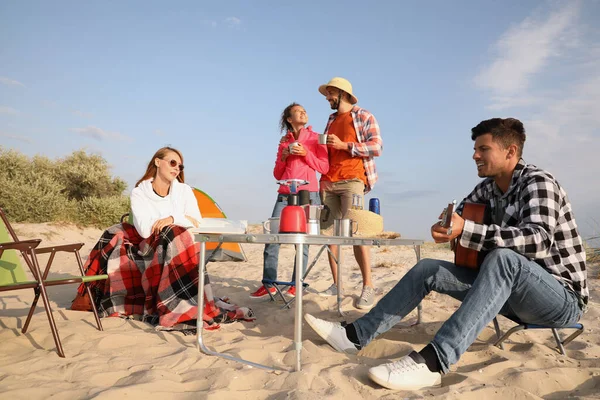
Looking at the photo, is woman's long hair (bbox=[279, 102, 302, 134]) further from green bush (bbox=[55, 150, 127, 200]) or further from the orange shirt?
green bush (bbox=[55, 150, 127, 200])

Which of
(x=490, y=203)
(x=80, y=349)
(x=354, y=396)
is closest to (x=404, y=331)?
(x=490, y=203)

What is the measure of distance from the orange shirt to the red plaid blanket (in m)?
1.51

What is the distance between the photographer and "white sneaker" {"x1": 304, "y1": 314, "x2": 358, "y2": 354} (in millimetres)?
2765

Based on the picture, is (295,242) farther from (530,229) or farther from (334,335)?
(530,229)

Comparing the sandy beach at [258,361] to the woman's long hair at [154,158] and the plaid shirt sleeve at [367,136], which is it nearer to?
the woman's long hair at [154,158]

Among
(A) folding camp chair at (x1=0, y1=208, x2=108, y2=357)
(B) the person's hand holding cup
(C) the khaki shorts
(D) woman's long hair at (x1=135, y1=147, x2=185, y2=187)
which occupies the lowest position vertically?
(A) folding camp chair at (x1=0, y1=208, x2=108, y2=357)

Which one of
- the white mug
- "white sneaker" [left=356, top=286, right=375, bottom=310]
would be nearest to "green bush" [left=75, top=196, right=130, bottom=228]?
the white mug

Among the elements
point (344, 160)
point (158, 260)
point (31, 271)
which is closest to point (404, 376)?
point (158, 260)

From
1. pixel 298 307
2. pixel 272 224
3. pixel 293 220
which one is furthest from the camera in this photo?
pixel 272 224

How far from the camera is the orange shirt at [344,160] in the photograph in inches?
174

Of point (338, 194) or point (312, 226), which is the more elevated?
point (338, 194)

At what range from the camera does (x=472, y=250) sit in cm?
266

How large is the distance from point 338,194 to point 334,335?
1952 mm

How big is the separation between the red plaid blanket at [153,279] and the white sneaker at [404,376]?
66.2 inches
